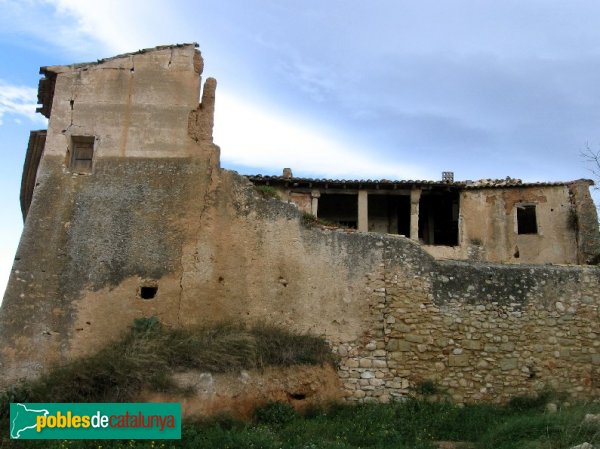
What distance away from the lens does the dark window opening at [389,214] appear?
2086 cm

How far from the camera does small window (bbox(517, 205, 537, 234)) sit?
19.7 m

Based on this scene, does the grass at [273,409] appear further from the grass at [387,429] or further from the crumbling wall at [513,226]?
the crumbling wall at [513,226]

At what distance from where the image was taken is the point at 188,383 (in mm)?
9758

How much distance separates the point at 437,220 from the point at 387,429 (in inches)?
492

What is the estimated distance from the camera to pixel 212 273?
38.2ft

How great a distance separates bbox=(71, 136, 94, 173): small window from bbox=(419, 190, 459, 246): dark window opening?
11763 millimetres

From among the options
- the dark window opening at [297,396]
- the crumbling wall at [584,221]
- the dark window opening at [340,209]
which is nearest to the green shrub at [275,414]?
the dark window opening at [297,396]

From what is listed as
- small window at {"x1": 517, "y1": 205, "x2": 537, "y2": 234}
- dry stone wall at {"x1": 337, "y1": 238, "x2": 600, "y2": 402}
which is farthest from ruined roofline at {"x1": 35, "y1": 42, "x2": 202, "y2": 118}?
small window at {"x1": 517, "y1": 205, "x2": 537, "y2": 234}

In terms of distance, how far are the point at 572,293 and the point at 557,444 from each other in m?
4.74

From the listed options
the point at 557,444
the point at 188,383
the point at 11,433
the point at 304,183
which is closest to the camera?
the point at 557,444

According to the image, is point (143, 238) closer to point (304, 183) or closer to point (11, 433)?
point (11, 433)

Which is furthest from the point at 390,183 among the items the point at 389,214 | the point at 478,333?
the point at 478,333

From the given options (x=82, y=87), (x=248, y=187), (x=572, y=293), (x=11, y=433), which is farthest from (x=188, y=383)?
(x=572, y=293)

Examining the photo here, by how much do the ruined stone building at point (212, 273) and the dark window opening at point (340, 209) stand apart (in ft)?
28.2
